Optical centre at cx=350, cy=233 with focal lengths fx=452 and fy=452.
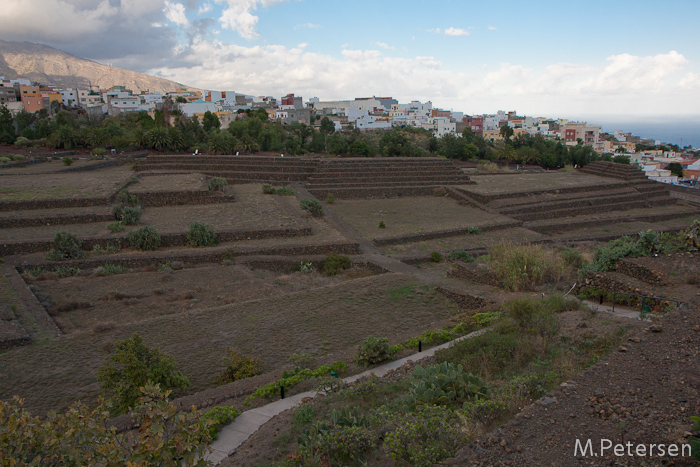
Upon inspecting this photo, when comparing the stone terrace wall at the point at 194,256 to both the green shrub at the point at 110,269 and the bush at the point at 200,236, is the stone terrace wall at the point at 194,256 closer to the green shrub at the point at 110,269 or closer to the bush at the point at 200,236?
the green shrub at the point at 110,269

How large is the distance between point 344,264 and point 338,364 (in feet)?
20.5

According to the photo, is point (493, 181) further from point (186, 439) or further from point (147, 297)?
point (186, 439)

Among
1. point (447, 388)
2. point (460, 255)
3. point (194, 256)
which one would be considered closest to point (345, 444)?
point (447, 388)

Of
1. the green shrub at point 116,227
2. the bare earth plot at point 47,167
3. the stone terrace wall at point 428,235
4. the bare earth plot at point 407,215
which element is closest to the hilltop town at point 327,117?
the bare earth plot at point 47,167

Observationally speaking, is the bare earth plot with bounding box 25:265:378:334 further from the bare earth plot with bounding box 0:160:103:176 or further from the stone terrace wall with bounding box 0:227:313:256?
the bare earth plot with bounding box 0:160:103:176

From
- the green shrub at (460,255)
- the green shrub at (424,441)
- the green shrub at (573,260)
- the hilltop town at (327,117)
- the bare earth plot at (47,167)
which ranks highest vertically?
the hilltop town at (327,117)

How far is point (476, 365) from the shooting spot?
235 inches

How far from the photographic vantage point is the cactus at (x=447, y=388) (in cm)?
486

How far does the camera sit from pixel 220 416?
5266 millimetres

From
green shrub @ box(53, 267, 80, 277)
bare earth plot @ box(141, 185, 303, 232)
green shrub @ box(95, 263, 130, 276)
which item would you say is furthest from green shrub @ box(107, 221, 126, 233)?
green shrub @ box(53, 267, 80, 277)

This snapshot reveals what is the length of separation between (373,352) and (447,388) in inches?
77.1

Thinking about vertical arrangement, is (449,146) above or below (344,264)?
above

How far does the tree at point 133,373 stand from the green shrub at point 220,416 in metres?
1.05

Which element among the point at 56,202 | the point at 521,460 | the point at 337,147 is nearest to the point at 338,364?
the point at 521,460
